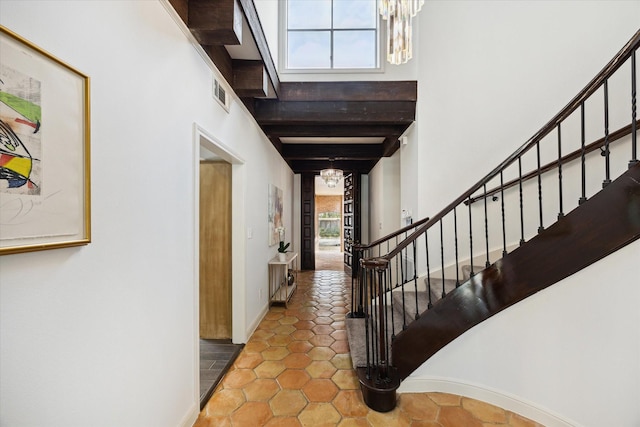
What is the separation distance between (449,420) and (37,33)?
2.90 m

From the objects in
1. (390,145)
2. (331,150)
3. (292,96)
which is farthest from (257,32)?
(331,150)

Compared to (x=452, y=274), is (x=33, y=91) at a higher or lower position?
higher

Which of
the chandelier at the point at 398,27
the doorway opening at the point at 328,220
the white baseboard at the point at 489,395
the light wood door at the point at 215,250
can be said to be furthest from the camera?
the doorway opening at the point at 328,220

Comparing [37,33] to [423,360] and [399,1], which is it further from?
[423,360]

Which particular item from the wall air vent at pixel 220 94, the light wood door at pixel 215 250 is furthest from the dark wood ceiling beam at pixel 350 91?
the light wood door at pixel 215 250

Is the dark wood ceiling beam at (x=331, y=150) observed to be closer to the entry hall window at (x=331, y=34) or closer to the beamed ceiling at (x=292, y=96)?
the beamed ceiling at (x=292, y=96)

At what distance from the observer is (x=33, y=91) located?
821 millimetres

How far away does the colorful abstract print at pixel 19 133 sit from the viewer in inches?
29.3

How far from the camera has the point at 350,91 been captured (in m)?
3.28

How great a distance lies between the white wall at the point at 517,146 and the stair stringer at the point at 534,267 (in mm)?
84

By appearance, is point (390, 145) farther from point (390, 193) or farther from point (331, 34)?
point (331, 34)

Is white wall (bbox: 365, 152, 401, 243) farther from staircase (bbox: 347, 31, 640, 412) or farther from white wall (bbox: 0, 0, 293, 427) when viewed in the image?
white wall (bbox: 0, 0, 293, 427)

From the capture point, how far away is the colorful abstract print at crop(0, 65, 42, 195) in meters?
0.75

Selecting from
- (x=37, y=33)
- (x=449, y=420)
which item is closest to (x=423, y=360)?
(x=449, y=420)
